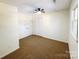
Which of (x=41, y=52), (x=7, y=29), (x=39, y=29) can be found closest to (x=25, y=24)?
(x=39, y=29)

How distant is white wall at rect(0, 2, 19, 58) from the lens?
2.78m

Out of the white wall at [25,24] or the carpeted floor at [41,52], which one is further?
the white wall at [25,24]

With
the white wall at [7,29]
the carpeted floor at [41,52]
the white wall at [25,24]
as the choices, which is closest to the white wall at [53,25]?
the white wall at [25,24]

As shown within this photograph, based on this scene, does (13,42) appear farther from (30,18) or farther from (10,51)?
(30,18)

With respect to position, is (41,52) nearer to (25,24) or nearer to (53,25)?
(53,25)

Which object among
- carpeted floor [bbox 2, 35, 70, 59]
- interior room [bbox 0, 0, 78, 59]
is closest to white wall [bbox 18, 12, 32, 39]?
interior room [bbox 0, 0, 78, 59]

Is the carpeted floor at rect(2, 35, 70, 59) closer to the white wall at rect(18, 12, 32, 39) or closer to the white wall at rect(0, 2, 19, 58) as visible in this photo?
the white wall at rect(0, 2, 19, 58)

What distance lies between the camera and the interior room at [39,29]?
274 centimetres

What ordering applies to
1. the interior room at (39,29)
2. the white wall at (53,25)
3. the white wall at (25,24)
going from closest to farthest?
the interior room at (39,29)
the white wall at (53,25)
the white wall at (25,24)

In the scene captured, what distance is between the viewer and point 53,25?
203 inches

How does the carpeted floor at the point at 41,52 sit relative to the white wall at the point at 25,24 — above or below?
below

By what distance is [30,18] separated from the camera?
6547 millimetres

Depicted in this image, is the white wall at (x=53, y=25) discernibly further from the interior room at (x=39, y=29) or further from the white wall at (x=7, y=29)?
the white wall at (x=7, y=29)

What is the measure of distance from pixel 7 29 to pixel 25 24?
9.88ft
